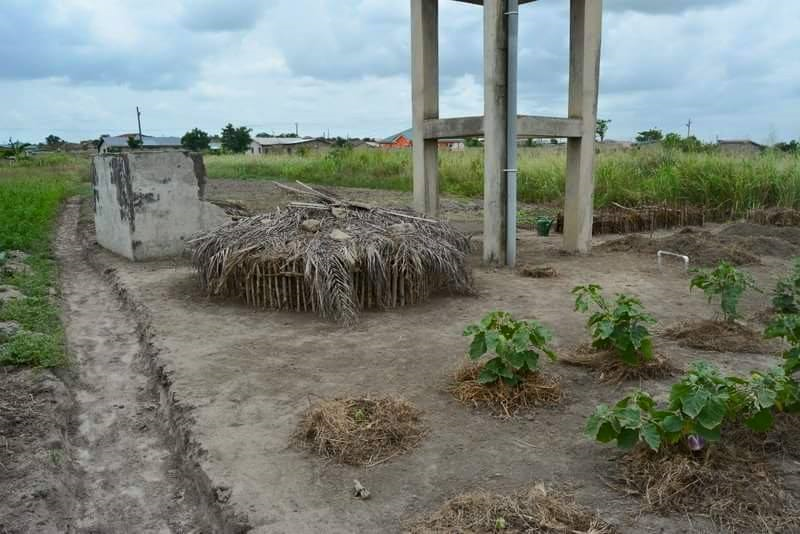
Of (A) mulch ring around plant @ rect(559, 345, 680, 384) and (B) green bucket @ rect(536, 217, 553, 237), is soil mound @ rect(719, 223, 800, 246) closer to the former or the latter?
(B) green bucket @ rect(536, 217, 553, 237)

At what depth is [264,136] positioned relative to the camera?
81.2m

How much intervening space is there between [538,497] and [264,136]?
82277 millimetres

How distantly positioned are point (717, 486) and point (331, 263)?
12.8ft

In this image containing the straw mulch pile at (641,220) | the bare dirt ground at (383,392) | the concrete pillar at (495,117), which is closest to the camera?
the bare dirt ground at (383,392)

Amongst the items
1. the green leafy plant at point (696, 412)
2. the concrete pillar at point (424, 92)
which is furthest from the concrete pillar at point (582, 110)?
the green leafy plant at point (696, 412)

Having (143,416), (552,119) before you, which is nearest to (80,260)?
(143,416)

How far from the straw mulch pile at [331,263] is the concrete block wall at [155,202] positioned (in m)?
2.51

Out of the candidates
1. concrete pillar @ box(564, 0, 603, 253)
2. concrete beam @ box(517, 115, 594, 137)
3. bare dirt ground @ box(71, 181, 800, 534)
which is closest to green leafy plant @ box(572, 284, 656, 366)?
bare dirt ground @ box(71, 181, 800, 534)

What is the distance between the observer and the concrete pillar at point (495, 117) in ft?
26.1

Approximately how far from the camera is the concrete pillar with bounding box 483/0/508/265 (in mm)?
7969

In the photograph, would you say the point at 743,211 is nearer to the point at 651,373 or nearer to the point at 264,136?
the point at 651,373

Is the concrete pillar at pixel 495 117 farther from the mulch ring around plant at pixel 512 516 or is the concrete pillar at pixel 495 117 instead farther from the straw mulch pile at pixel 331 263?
the mulch ring around plant at pixel 512 516

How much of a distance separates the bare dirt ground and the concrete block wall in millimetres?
1535

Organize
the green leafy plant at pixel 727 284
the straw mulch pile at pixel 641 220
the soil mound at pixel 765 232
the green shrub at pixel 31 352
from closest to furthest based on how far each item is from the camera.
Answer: the green shrub at pixel 31 352
the green leafy plant at pixel 727 284
the soil mound at pixel 765 232
the straw mulch pile at pixel 641 220
